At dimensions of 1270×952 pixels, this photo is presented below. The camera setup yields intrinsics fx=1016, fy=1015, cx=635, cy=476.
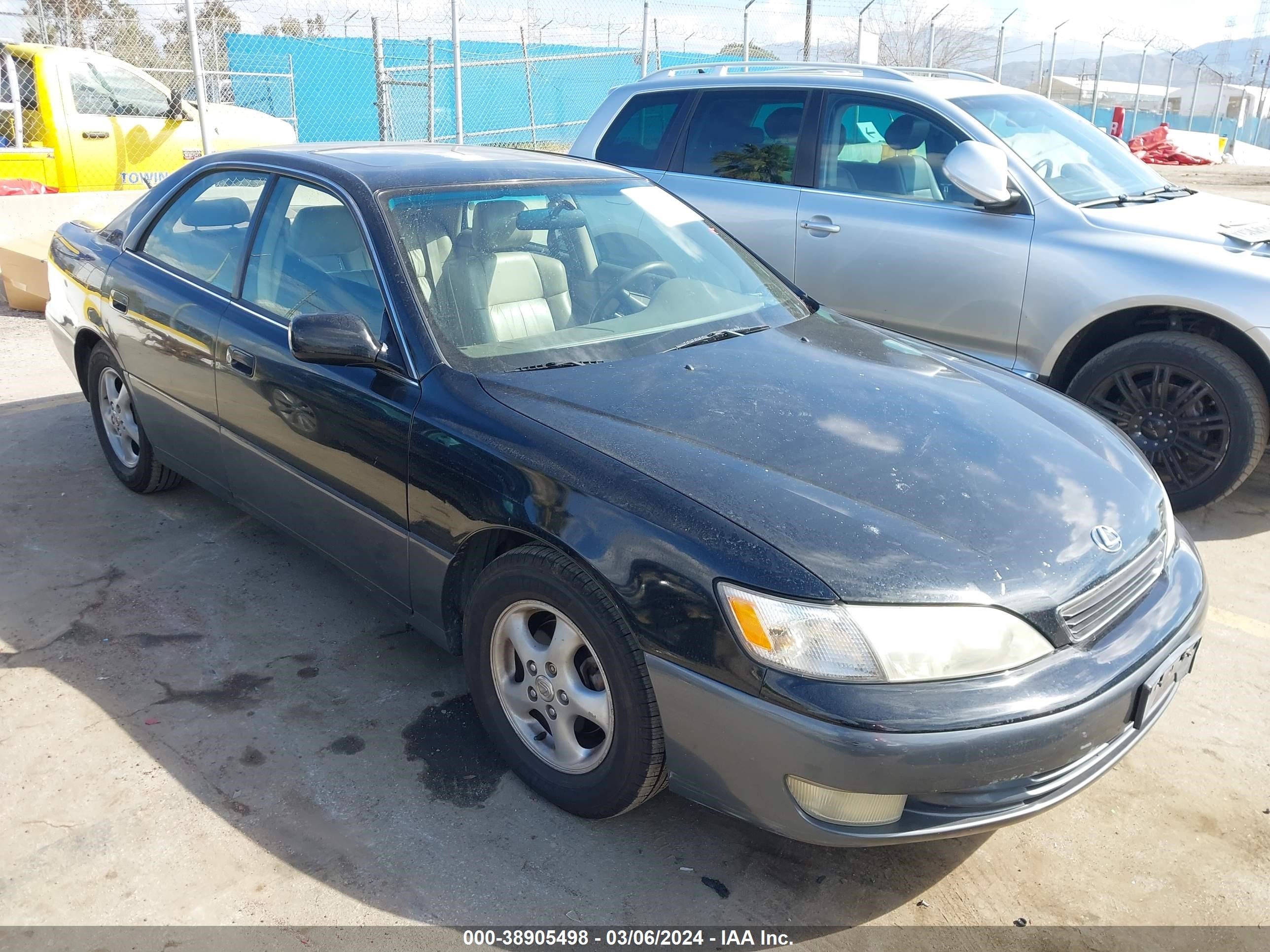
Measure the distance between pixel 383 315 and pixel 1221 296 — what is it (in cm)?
347

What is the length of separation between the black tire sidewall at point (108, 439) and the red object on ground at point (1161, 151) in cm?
2477

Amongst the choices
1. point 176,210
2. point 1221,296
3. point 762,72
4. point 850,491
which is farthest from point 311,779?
point 762,72

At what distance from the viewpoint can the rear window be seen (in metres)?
5.97

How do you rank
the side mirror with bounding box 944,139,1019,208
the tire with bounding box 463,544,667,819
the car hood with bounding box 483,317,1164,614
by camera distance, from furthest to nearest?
the side mirror with bounding box 944,139,1019,208
the tire with bounding box 463,544,667,819
the car hood with bounding box 483,317,1164,614

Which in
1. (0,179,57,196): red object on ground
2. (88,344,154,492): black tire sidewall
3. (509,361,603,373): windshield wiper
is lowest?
(88,344,154,492): black tire sidewall

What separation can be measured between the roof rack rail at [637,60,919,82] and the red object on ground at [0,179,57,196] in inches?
235

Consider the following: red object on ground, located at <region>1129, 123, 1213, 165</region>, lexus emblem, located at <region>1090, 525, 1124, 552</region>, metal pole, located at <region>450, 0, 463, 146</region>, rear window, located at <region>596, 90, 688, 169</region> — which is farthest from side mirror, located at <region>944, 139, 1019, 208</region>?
red object on ground, located at <region>1129, 123, 1213, 165</region>

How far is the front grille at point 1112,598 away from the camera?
7.43ft

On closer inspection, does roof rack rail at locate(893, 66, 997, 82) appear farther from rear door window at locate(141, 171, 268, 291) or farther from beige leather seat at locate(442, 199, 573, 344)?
rear door window at locate(141, 171, 268, 291)

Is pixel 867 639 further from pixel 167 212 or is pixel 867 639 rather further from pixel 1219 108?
pixel 1219 108

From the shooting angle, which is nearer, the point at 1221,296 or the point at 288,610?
the point at 288,610

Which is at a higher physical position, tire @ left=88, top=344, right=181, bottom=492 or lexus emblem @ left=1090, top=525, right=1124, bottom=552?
lexus emblem @ left=1090, top=525, right=1124, bottom=552

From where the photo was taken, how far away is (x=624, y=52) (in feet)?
50.9

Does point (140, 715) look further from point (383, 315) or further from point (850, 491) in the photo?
point (850, 491)
